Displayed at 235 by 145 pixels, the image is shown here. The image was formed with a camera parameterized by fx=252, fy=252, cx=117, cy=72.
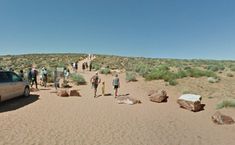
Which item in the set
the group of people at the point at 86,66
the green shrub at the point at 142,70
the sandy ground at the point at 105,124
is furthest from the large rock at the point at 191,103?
the group of people at the point at 86,66

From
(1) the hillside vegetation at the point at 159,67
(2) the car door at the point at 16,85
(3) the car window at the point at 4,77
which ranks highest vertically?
(3) the car window at the point at 4,77

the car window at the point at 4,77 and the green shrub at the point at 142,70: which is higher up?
the car window at the point at 4,77

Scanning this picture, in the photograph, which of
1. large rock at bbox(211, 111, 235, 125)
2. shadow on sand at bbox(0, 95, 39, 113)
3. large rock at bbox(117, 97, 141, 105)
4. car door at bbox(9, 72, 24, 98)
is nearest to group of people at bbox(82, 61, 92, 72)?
shadow on sand at bbox(0, 95, 39, 113)

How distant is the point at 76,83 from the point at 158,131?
16.1m

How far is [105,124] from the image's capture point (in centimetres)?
1019

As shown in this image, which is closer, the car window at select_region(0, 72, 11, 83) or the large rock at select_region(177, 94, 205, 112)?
the car window at select_region(0, 72, 11, 83)

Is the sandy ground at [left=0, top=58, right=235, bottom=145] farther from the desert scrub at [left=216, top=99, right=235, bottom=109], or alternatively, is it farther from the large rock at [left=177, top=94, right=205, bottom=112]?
the desert scrub at [left=216, top=99, right=235, bottom=109]

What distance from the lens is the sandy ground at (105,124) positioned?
27.2 ft

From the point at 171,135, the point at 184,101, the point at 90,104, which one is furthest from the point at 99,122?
the point at 184,101

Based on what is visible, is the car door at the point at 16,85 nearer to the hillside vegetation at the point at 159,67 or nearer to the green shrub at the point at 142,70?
the hillside vegetation at the point at 159,67

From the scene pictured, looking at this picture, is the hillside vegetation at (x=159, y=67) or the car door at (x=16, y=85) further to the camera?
the hillside vegetation at (x=159, y=67)

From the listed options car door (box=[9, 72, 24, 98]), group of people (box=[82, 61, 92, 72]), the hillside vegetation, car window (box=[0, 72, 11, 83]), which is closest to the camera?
car window (box=[0, 72, 11, 83])

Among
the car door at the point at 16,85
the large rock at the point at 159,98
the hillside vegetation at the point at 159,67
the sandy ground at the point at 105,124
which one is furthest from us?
the hillside vegetation at the point at 159,67

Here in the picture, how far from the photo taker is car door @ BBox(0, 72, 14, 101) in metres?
12.6
